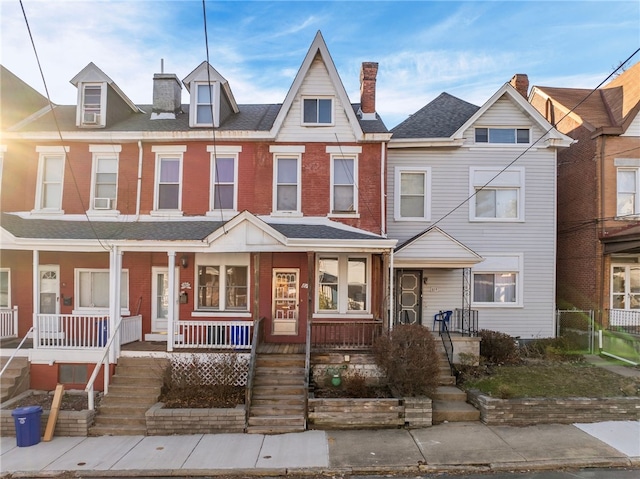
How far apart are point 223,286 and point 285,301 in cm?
212

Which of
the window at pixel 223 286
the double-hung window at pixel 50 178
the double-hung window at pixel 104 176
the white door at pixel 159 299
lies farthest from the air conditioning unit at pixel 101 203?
the window at pixel 223 286

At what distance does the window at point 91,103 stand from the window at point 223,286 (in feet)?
20.9

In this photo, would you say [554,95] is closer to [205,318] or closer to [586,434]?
[586,434]

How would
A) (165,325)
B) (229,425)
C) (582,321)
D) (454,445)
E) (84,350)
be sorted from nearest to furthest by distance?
(454,445), (229,425), (84,350), (165,325), (582,321)

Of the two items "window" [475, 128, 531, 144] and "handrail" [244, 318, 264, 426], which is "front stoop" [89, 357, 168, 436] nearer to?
"handrail" [244, 318, 264, 426]

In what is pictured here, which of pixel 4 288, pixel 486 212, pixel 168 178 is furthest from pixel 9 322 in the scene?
pixel 486 212

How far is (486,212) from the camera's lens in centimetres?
1417

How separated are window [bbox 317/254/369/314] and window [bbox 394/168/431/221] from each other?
7.98ft

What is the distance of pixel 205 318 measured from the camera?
12828 millimetres

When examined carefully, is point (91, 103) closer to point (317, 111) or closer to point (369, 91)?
point (317, 111)

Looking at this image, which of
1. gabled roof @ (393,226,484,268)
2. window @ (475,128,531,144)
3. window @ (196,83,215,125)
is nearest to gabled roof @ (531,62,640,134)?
window @ (475,128,531,144)

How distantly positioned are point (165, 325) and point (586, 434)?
1168 cm

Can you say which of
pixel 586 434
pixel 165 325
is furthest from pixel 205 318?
pixel 586 434

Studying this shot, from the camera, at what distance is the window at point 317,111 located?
13.0 m
